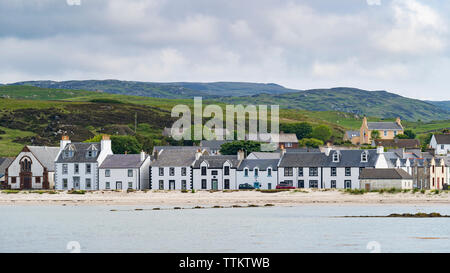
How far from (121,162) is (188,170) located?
8488 millimetres

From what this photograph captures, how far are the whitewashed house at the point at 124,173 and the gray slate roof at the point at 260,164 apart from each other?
39.2 ft

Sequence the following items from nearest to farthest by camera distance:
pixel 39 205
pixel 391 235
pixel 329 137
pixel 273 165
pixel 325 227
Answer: pixel 391 235 → pixel 325 227 → pixel 39 205 → pixel 273 165 → pixel 329 137

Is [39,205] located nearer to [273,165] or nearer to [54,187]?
[54,187]

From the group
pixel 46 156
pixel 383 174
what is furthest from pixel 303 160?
pixel 46 156

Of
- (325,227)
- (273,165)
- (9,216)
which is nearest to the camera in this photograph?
(325,227)

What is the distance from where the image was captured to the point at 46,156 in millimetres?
94938

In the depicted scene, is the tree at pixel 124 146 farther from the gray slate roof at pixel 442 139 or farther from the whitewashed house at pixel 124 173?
the gray slate roof at pixel 442 139

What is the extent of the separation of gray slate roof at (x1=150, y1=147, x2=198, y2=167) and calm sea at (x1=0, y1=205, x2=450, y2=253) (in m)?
19.0

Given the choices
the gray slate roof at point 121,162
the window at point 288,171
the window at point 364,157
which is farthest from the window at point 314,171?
→ the gray slate roof at point 121,162

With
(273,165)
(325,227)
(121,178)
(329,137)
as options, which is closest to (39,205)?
(121,178)

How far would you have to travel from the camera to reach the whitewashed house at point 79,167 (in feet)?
292

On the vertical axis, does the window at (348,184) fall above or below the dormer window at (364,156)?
below

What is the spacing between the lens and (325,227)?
5144 centimetres

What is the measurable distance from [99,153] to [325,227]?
44.9 metres
